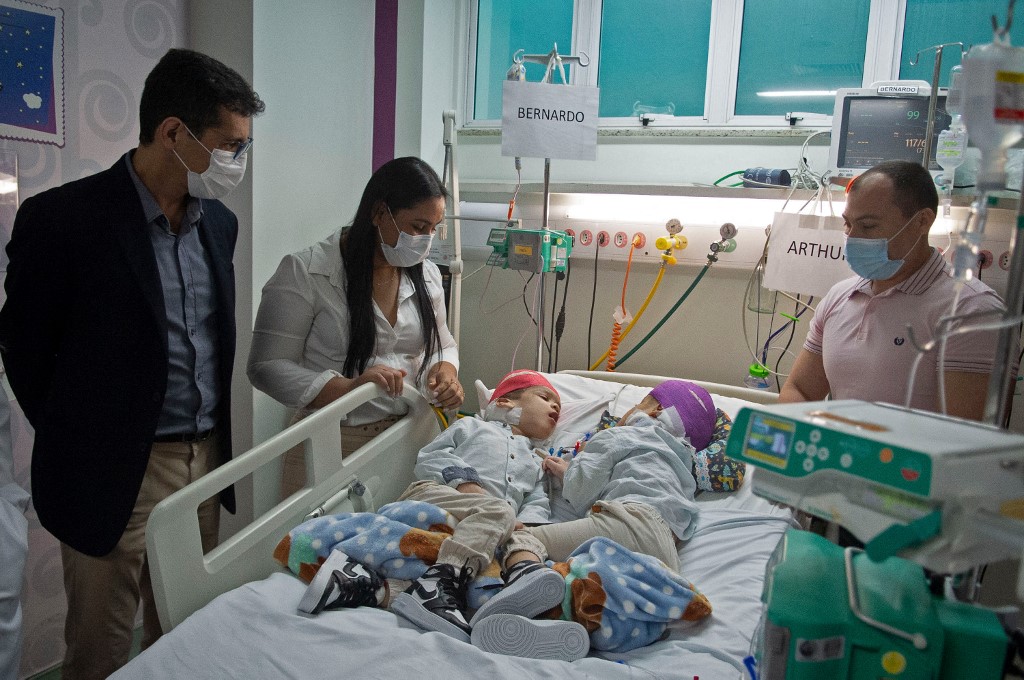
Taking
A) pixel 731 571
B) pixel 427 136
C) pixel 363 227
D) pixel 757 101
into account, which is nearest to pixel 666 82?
pixel 757 101

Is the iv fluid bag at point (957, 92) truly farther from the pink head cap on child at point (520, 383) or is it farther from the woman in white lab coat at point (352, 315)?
the pink head cap on child at point (520, 383)

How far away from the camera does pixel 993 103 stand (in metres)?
0.84

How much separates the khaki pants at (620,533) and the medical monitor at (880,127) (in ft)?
4.92

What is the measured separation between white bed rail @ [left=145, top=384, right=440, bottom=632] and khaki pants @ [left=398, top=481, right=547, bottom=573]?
0.60 feet

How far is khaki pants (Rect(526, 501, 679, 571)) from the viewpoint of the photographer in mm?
1779

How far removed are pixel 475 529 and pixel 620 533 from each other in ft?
1.19

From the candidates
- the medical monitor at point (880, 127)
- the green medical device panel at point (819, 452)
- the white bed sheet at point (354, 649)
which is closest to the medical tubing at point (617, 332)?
the medical monitor at point (880, 127)

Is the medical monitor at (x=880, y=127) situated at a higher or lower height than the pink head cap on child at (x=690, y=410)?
higher

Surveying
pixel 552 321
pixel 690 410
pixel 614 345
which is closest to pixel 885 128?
pixel 690 410

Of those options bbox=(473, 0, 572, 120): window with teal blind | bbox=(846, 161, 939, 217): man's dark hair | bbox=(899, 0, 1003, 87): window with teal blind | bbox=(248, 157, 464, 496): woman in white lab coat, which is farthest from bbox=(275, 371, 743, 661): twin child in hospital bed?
bbox=(473, 0, 572, 120): window with teal blind

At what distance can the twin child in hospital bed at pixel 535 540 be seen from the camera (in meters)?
1.45

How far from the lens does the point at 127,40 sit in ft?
8.59

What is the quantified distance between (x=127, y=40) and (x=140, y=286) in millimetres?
1351

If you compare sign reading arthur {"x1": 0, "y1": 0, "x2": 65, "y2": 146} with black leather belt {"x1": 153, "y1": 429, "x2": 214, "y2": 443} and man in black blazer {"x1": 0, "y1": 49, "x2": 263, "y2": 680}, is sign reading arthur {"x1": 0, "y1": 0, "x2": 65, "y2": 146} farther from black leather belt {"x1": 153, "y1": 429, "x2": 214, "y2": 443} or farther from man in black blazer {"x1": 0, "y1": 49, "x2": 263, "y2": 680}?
black leather belt {"x1": 153, "y1": 429, "x2": 214, "y2": 443}
